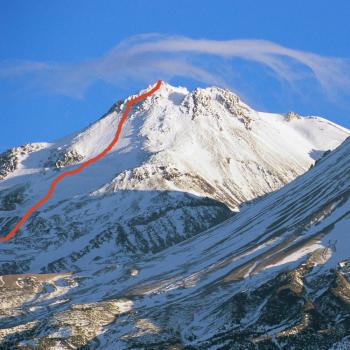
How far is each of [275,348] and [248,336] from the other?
Answer: 25.0 ft

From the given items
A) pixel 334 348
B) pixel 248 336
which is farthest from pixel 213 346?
pixel 334 348

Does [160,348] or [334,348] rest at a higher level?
[160,348]

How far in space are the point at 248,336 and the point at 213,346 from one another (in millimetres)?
6471

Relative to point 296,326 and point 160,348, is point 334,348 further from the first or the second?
point 160,348

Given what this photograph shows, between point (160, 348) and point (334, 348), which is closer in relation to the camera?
point (334, 348)

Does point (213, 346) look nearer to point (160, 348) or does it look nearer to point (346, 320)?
point (160, 348)

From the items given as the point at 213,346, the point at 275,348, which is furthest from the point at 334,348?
the point at 213,346

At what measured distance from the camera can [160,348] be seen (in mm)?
199625

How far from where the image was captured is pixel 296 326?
198 m

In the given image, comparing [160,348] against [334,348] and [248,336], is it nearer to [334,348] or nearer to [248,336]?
[248,336]

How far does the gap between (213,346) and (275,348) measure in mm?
12255

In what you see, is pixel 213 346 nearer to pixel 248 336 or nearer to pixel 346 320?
pixel 248 336

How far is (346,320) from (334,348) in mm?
12068

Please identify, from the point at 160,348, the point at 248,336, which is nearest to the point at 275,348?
the point at 248,336
